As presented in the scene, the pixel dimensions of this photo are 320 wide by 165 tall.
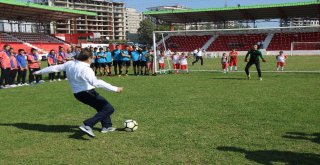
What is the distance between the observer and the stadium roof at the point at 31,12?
37.4m

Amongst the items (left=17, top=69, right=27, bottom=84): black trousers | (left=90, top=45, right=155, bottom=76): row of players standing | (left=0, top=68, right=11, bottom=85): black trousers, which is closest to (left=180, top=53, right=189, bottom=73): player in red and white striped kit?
(left=90, top=45, right=155, bottom=76): row of players standing

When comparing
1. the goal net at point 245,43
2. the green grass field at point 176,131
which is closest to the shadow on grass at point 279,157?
the green grass field at point 176,131

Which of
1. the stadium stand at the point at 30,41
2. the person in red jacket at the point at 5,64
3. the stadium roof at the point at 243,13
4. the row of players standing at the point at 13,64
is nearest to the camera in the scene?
the person in red jacket at the point at 5,64

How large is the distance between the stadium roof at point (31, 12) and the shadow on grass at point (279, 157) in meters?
35.7

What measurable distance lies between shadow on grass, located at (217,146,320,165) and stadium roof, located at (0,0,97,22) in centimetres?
3566

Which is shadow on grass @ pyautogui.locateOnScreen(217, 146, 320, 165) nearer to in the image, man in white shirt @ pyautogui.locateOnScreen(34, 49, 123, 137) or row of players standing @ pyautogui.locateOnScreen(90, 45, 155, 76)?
man in white shirt @ pyautogui.locateOnScreen(34, 49, 123, 137)

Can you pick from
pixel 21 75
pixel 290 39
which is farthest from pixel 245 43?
pixel 21 75

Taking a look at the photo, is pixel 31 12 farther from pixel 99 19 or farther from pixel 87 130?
pixel 99 19

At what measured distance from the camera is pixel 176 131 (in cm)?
635

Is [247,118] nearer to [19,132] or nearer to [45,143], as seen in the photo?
[45,143]

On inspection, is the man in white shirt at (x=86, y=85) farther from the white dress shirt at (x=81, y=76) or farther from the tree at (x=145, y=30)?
the tree at (x=145, y=30)

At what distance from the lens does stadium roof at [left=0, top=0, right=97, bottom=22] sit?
3738cm

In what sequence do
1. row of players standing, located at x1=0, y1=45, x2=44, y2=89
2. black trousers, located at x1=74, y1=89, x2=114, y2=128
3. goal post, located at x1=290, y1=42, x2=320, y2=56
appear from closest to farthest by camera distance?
black trousers, located at x1=74, y1=89, x2=114, y2=128 < row of players standing, located at x1=0, y1=45, x2=44, y2=89 < goal post, located at x1=290, y1=42, x2=320, y2=56

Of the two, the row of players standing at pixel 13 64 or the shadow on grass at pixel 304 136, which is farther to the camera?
the row of players standing at pixel 13 64
